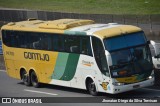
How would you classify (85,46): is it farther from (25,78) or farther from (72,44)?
(25,78)

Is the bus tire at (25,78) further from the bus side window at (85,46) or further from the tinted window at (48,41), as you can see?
the bus side window at (85,46)

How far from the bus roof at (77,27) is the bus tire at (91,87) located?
2009 millimetres

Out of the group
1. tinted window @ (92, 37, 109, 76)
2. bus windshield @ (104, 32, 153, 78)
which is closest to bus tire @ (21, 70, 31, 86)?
tinted window @ (92, 37, 109, 76)

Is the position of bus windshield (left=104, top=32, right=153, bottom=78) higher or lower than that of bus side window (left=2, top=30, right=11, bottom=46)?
higher

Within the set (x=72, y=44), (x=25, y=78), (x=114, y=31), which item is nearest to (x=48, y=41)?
(x=72, y=44)

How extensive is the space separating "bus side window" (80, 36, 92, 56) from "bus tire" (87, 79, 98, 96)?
3.88 feet

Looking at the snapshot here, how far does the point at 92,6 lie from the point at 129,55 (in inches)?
2469

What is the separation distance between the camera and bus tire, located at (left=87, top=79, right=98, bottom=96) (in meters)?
24.5

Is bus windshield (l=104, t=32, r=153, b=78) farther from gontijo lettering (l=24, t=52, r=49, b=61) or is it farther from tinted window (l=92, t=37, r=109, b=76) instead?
gontijo lettering (l=24, t=52, r=49, b=61)

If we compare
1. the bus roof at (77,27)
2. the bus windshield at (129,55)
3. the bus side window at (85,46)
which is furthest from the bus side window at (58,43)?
the bus windshield at (129,55)

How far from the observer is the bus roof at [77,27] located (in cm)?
2400

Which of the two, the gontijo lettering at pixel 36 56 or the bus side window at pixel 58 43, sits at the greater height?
the bus side window at pixel 58 43

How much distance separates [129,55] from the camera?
77.2ft

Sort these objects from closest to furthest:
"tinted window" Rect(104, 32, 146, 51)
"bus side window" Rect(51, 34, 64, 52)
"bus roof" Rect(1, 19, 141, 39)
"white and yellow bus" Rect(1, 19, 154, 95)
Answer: "white and yellow bus" Rect(1, 19, 154, 95) → "tinted window" Rect(104, 32, 146, 51) → "bus roof" Rect(1, 19, 141, 39) → "bus side window" Rect(51, 34, 64, 52)
